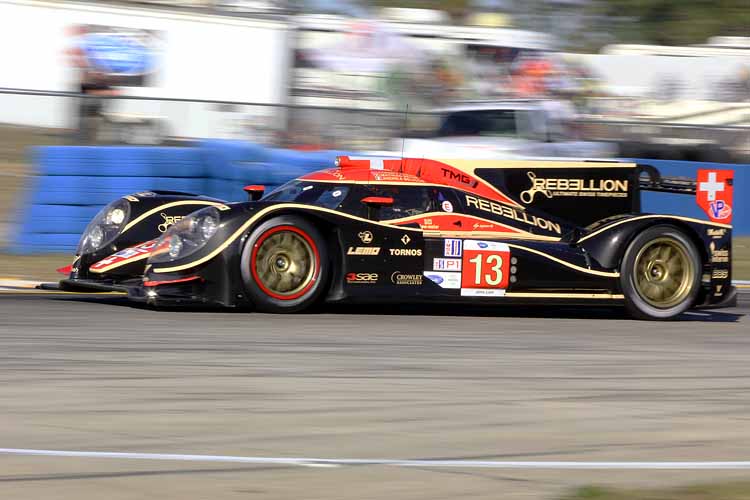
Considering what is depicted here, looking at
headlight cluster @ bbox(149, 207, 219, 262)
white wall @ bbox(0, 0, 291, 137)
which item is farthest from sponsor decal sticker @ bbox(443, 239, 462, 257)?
white wall @ bbox(0, 0, 291, 137)

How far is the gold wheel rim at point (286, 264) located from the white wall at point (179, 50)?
11.7 metres

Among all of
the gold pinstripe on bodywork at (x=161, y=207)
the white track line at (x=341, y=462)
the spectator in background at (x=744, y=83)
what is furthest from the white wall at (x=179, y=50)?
the white track line at (x=341, y=462)

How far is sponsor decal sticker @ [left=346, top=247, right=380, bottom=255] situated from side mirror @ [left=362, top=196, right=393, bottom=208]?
1.16 feet

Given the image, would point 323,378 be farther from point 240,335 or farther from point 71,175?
point 71,175

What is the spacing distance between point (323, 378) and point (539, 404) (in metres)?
1.07

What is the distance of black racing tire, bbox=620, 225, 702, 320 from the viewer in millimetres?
8266

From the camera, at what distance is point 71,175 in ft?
36.7

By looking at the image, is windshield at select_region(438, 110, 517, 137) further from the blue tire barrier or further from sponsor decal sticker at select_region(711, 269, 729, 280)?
sponsor decal sticker at select_region(711, 269, 729, 280)

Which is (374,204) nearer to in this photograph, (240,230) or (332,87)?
(240,230)

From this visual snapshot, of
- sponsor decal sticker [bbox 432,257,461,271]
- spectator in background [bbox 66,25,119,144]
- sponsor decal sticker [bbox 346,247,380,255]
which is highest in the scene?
spectator in background [bbox 66,25,119,144]

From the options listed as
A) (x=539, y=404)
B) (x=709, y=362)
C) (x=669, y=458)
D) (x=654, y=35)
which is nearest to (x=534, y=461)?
(x=669, y=458)

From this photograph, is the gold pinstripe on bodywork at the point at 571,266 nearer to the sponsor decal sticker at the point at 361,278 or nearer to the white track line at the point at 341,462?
the sponsor decal sticker at the point at 361,278

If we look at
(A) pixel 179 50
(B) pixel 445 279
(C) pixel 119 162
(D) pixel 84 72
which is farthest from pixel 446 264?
(D) pixel 84 72

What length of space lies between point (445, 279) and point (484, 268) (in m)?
0.28
